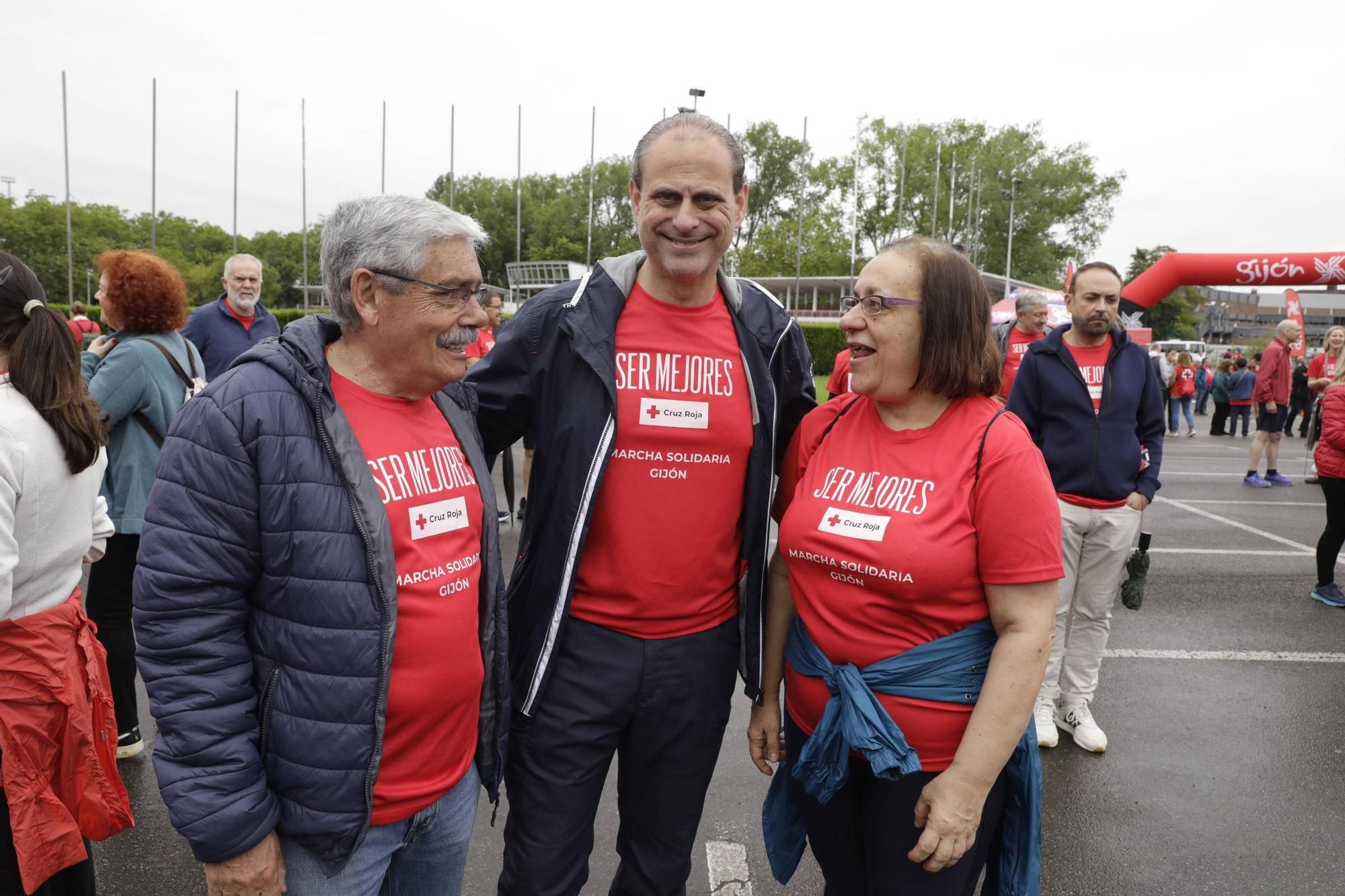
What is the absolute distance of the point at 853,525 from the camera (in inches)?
76.2

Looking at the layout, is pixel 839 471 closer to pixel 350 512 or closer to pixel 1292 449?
pixel 350 512

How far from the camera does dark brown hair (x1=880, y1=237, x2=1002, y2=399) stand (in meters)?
1.96

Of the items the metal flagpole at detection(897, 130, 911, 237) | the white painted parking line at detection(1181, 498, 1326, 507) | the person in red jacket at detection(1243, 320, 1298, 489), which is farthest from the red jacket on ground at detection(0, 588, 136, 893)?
the metal flagpole at detection(897, 130, 911, 237)

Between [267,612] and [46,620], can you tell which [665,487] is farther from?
[46,620]

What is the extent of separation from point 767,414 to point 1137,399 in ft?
9.40

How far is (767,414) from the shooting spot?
2.27 metres

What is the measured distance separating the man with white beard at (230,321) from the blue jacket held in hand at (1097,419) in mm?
5357

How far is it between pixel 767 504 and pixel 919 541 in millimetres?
530

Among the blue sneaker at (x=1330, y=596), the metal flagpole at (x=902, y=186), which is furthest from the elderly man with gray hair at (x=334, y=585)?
the metal flagpole at (x=902, y=186)

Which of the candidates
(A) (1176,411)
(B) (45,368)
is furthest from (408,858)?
(A) (1176,411)

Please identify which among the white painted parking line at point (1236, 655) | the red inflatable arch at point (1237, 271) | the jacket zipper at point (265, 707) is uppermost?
the red inflatable arch at point (1237, 271)

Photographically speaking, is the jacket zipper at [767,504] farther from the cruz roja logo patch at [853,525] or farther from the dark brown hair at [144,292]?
the dark brown hair at [144,292]

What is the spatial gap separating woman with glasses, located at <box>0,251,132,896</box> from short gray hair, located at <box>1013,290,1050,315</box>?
6792mm

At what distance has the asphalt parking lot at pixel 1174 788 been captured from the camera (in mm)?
3035
